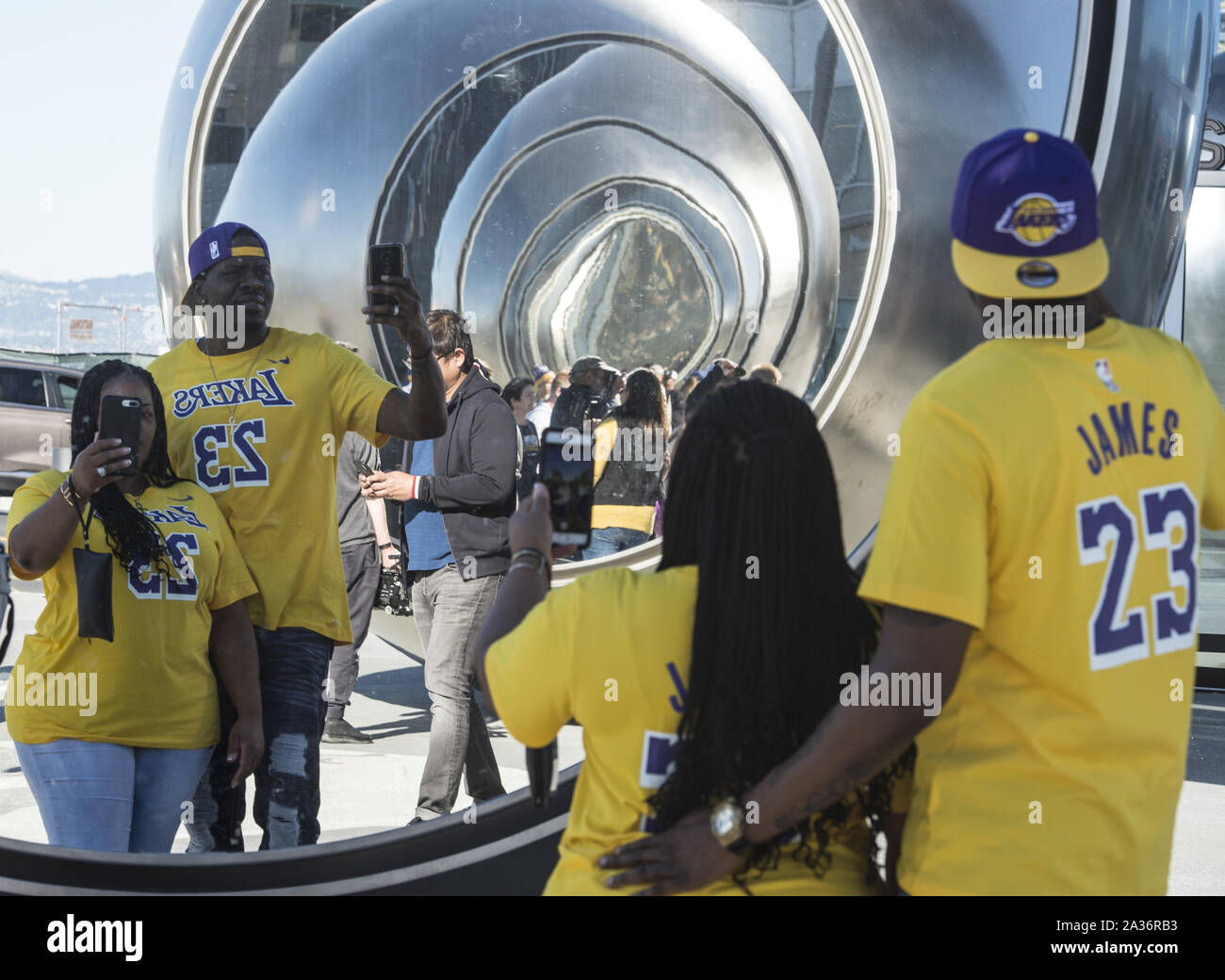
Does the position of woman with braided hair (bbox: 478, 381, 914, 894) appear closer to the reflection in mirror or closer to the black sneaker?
the reflection in mirror

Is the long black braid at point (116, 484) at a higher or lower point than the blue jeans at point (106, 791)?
higher

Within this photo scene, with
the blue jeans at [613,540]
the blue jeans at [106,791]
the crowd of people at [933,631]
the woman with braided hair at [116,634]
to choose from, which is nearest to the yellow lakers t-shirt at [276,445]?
the woman with braided hair at [116,634]

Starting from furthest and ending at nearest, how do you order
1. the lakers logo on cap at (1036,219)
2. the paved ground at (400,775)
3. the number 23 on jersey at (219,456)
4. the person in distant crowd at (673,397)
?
the paved ground at (400,775), the person in distant crowd at (673,397), the number 23 on jersey at (219,456), the lakers logo on cap at (1036,219)

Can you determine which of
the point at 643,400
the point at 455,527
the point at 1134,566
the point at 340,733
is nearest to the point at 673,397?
the point at 643,400

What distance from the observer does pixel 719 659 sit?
151cm

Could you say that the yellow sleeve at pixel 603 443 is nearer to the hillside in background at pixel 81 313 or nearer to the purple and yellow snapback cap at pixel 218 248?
the purple and yellow snapback cap at pixel 218 248

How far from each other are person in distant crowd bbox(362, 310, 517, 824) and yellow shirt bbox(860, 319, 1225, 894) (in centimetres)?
211

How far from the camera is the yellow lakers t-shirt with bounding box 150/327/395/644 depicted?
2.64 meters

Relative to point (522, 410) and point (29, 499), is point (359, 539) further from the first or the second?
point (29, 499)

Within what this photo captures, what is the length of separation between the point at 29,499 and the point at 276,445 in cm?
47

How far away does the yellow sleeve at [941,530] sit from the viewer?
1.40 meters

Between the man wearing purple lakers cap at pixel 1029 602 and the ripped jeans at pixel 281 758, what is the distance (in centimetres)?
132

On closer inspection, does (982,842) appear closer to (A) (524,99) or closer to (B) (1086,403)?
(B) (1086,403)

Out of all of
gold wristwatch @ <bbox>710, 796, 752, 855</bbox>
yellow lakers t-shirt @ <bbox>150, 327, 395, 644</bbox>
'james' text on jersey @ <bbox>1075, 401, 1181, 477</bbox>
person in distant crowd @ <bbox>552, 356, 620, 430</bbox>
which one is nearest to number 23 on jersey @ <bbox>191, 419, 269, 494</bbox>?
yellow lakers t-shirt @ <bbox>150, 327, 395, 644</bbox>
